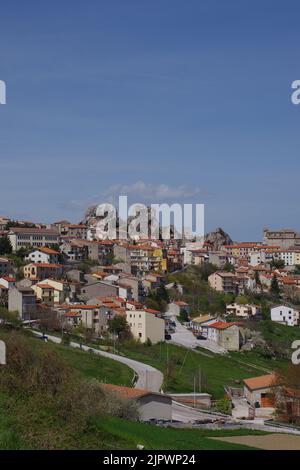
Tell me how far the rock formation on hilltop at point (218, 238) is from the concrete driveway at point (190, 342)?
5564 cm

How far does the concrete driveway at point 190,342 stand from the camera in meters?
52.1

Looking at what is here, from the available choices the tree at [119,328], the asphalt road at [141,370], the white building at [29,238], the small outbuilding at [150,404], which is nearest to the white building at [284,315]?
the tree at [119,328]

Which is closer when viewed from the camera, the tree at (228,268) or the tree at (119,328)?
the tree at (119,328)

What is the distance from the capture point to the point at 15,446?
1305cm

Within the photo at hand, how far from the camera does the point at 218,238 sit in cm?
11562

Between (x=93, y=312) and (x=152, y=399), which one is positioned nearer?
(x=152, y=399)

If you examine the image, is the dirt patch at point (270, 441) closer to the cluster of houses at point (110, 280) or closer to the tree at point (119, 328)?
the tree at point (119, 328)

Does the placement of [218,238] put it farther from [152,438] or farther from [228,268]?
[152,438]

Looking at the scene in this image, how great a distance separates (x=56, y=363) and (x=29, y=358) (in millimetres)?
664

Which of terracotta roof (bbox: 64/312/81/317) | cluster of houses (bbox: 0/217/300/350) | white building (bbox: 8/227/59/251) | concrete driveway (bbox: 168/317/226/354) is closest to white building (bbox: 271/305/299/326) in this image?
cluster of houses (bbox: 0/217/300/350)

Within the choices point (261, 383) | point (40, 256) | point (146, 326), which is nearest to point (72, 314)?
point (146, 326)

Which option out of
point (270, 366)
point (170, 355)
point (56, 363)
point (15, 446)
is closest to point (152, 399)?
point (56, 363)

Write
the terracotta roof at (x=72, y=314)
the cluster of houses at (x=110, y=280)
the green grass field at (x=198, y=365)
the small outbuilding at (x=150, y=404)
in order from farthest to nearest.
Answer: the cluster of houses at (x=110, y=280)
the terracotta roof at (x=72, y=314)
the green grass field at (x=198, y=365)
the small outbuilding at (x=150, y=404)
